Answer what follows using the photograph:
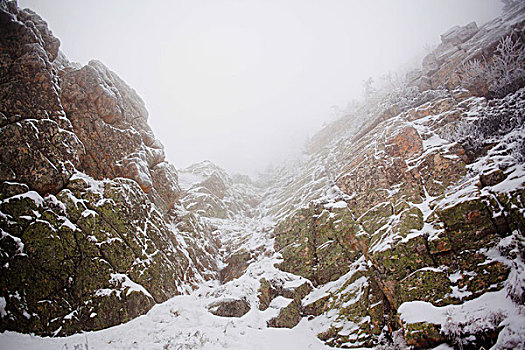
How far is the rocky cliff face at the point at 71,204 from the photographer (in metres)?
9.90

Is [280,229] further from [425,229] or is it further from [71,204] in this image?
[71,204]

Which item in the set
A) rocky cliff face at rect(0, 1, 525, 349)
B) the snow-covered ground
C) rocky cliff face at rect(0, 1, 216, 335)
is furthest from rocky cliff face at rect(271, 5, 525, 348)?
rocky cliff face at rect(0, 1, 216, 335)

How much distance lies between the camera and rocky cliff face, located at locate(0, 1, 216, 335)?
9898 millimetres

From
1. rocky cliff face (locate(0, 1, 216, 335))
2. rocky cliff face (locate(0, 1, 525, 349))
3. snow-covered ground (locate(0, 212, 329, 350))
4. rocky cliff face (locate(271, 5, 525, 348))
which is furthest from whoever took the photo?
rocky cliff face (locate(0, 1, 216, 335))

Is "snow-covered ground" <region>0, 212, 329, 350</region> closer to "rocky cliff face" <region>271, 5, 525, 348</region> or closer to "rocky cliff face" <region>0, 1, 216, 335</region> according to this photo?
"rocky cliff face" <region>0, 1, 216, 335</region>

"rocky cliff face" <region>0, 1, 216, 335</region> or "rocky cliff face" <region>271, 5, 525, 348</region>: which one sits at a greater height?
"rocky cliff face" <region>0, 1, 216, 335</region>

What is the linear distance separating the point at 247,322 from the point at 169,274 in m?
6.52

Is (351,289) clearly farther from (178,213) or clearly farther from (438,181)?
(178,213)

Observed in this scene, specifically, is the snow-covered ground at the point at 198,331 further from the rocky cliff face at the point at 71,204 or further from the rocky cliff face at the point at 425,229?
the rocky cliff face at the point at 425,229

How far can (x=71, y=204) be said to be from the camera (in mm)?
12227

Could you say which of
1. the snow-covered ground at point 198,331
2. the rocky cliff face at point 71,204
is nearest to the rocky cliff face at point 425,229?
the snow-covered ground at point 198,331

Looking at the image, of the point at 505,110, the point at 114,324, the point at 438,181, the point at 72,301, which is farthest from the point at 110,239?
the point at 505,110

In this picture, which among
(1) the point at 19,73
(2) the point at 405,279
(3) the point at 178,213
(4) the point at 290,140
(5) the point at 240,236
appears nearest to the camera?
(2) the point at 405,279

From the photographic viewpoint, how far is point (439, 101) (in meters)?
19.5
